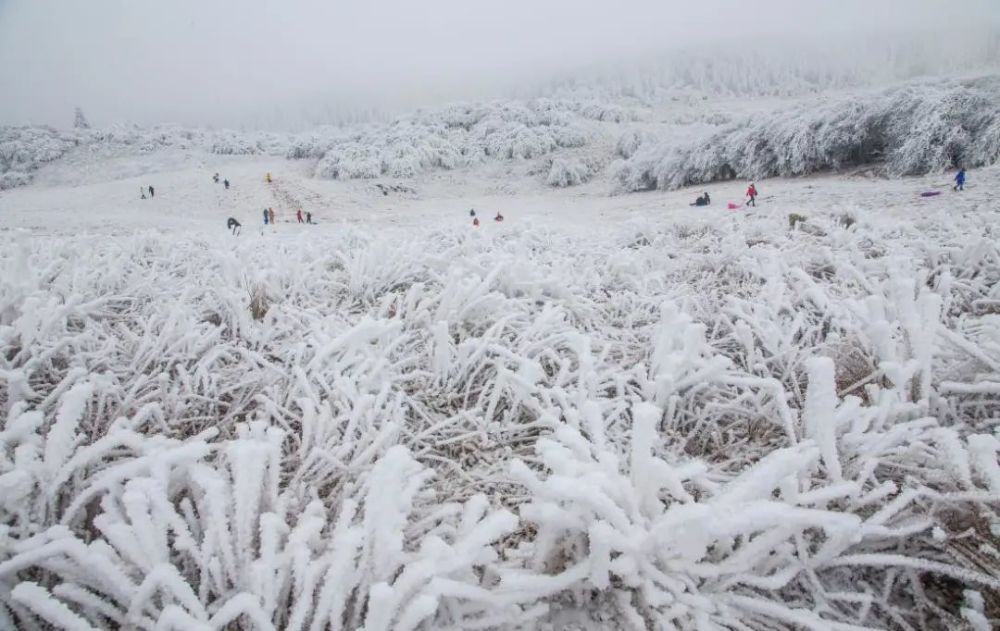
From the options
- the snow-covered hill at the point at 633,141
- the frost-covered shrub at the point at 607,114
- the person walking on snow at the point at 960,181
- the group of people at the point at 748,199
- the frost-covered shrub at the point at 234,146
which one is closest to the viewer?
the person walking on snow at the point at 960,181

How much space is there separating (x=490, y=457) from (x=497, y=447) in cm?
9

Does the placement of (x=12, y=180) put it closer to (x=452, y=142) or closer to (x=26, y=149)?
(x=26, y=149)

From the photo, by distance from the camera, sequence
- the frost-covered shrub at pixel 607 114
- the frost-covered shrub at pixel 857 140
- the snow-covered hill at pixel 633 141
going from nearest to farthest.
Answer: the frost-covered shrub at pixel 857 140 → the snow-covered hill at pixel 633 141 → the frost-covered shrub at pixel 607 114

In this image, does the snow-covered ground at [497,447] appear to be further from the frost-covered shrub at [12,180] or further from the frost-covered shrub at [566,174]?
the frost-covered shrub at [12,180]

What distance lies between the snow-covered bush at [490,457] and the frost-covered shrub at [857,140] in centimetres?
1383

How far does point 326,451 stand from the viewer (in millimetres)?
1540

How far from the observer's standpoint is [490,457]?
1.81 m

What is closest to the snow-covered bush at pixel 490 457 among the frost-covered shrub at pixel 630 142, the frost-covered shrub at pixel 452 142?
the frost-covered shrub at pixel 630 142

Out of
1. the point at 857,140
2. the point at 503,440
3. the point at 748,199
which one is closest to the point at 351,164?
the point at 748,199

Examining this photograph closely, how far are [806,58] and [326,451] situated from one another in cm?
8778

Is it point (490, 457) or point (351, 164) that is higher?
point (351, 164)

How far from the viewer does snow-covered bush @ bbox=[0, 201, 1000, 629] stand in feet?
3.29

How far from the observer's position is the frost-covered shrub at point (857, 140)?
518 inches

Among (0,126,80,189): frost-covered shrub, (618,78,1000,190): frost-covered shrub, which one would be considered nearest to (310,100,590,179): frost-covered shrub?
(618,78,1000,190): frost-covered shrub
